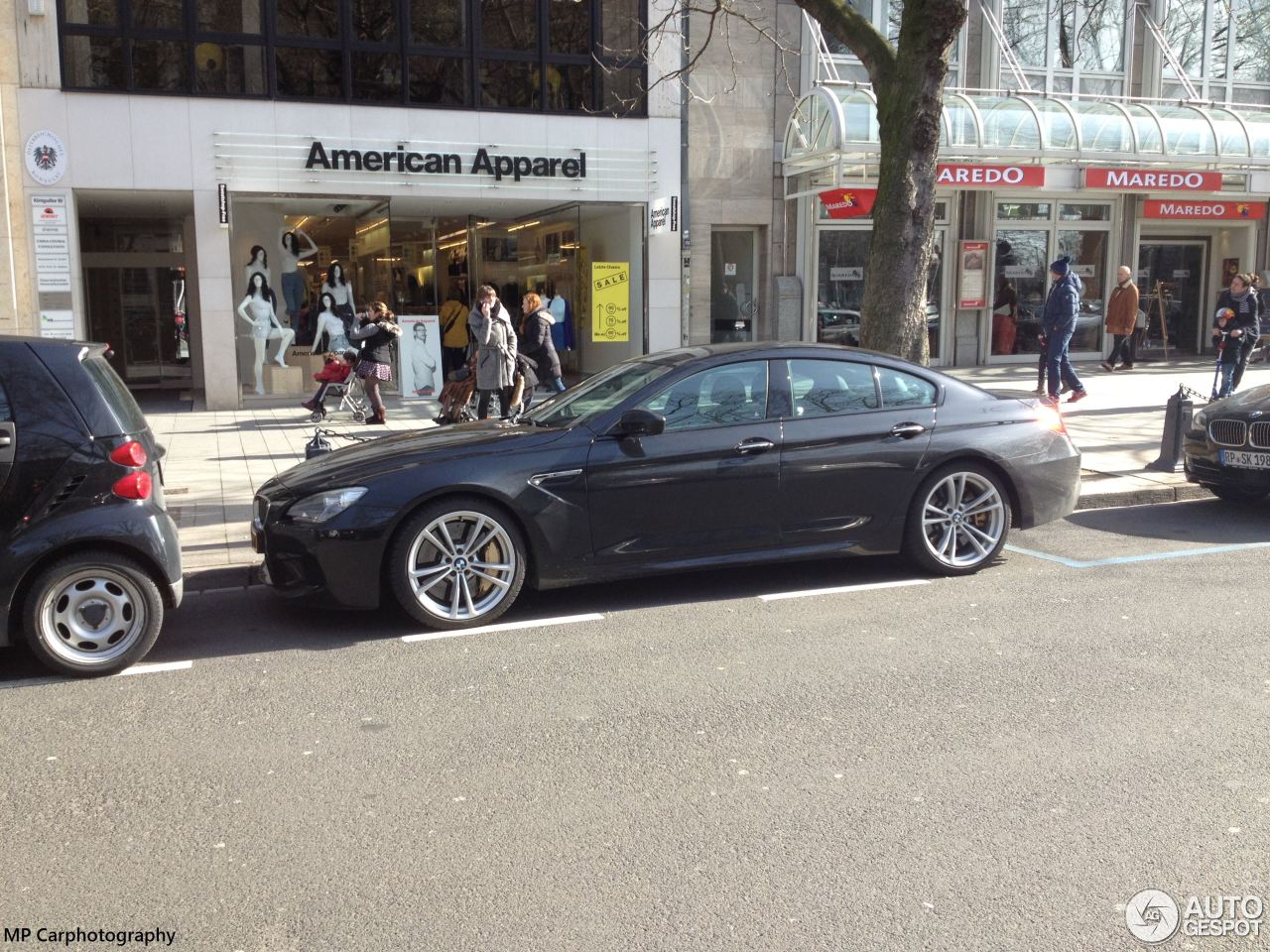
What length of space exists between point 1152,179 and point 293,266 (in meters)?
14.3

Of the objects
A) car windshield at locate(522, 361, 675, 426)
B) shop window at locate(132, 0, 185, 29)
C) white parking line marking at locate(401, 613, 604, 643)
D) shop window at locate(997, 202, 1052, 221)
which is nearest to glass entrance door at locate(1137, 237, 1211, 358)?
shop window at locate(997, 202, 1052, 221)

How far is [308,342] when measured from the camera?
18.7 meters

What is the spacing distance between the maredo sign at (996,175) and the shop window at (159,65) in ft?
37.3

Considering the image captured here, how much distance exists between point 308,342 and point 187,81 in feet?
14.3

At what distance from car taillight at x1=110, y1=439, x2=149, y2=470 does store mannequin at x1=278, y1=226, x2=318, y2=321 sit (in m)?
13.6

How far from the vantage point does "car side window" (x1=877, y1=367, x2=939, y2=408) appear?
284 inches

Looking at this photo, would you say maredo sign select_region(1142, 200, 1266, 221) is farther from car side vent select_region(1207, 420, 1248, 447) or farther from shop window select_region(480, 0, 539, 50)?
car side vent select_region(1207, 420, 1248, 447)

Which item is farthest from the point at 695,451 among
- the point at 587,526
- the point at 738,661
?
the point at 738,661

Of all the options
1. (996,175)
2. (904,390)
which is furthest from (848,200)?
(904,390)

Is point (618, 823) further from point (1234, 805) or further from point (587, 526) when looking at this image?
point (587, 526)

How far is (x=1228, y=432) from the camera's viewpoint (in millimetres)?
9047

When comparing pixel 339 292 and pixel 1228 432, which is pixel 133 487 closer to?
pixel 1228 432

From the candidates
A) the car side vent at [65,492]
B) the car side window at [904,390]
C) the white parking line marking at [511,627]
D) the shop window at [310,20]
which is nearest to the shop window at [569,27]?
the shop window at [310,20]

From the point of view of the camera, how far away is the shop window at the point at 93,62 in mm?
15648
